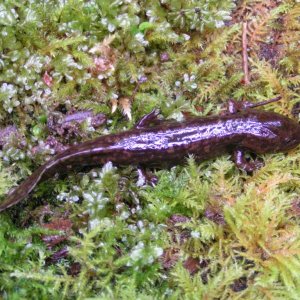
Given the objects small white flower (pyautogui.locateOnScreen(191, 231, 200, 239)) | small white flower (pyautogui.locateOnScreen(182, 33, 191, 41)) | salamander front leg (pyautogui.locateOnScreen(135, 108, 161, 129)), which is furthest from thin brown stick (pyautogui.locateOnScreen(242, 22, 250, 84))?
small white flower (pyautogui.locateOnScreen(191, 231, 200, 239))

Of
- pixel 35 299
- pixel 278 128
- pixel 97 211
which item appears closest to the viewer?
pixel 35 299

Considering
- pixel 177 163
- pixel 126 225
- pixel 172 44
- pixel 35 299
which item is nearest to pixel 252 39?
pixel 172 44

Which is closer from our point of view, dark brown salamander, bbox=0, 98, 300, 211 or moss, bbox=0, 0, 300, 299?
moss, bbox=0, 0, 300, 299

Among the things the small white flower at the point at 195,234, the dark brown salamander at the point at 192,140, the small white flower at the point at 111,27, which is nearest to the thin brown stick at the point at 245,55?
the dark brown salamander at the point at 192,140

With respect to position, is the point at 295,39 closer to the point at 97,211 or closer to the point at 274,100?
the point at 274,100

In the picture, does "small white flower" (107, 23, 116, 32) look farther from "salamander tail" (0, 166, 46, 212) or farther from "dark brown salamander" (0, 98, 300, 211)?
"salamander tail" (0, 166, 46, 212)

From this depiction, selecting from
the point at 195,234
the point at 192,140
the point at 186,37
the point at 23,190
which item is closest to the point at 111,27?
the point at 186,37

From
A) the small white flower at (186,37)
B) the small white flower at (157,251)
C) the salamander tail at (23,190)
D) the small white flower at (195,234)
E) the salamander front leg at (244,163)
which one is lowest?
the small white flower at (195,234)

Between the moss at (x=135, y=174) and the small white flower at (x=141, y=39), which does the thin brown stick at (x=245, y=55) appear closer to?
the moss at (x=135, y=174)
